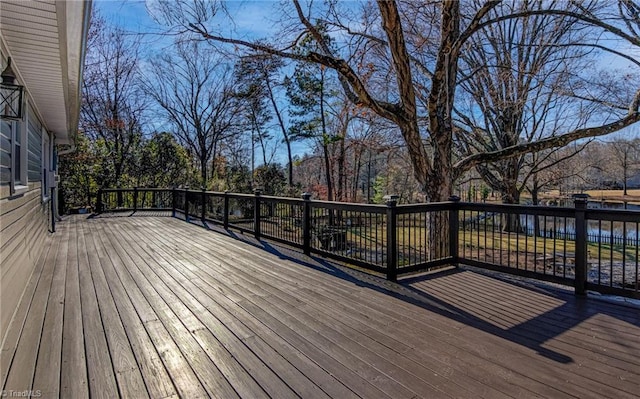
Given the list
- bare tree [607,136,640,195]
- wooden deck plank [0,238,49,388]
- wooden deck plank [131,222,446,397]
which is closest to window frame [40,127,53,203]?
wooden deck plank [0,238,49,388]

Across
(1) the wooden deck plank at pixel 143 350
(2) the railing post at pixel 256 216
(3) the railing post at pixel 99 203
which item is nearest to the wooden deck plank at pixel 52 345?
(1) the wooden deck plank at pixel 143 350

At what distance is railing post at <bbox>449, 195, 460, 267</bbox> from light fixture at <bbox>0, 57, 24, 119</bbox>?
15.4 feet

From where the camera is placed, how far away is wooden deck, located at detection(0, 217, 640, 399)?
1.88 metres

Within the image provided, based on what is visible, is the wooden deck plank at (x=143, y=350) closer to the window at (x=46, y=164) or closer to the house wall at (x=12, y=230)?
the house wall at (x=12, y=230)

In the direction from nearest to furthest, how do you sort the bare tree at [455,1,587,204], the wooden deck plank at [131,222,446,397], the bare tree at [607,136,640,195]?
the wooden deck plank at [131,222,446,397], the bare tree at [455,1,587,204], the bare tree at [607,136,640,195]

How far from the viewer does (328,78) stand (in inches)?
656

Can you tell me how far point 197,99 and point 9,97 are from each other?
687 inches

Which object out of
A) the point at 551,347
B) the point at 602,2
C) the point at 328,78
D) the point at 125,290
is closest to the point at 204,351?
the point at 125,290

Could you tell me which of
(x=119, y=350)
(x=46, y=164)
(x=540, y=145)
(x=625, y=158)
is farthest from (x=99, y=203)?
(x=625, y=158)

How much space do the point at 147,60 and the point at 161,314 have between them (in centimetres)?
1785

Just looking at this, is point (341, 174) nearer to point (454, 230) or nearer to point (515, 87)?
point (515, 87)

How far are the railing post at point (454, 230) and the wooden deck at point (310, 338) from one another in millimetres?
255

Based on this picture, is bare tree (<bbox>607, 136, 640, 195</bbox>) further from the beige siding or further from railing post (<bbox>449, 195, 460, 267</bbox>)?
the beige siding

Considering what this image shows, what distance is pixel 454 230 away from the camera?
14.8 feet
